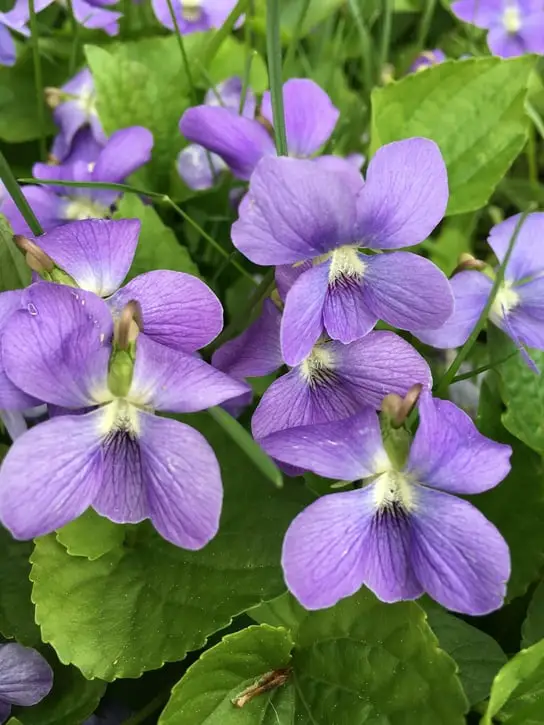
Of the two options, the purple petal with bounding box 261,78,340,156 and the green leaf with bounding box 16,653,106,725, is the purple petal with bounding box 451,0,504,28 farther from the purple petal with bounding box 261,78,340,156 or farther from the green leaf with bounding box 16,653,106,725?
the green leaf with bounding box 16,653,106,725

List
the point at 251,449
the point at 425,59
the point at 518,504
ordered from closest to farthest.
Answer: the point at 251,449 < the point at 518,504 < the point at 425,59

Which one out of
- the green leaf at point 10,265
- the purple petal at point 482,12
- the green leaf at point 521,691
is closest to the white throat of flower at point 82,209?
the green leaf at point 10,265

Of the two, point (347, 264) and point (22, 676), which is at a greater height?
point (347, 264)

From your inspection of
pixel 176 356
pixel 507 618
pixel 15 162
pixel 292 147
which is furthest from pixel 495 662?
pixel 15 162

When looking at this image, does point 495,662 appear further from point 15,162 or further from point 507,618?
point 15,162

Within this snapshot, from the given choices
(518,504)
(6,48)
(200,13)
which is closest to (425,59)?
(200,13)

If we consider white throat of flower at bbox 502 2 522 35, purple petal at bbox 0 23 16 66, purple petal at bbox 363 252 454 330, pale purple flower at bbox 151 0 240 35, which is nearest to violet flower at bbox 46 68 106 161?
purple petal at bbox 0 23 16 66

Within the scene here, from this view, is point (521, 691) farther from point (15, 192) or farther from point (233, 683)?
point (15, 192)
